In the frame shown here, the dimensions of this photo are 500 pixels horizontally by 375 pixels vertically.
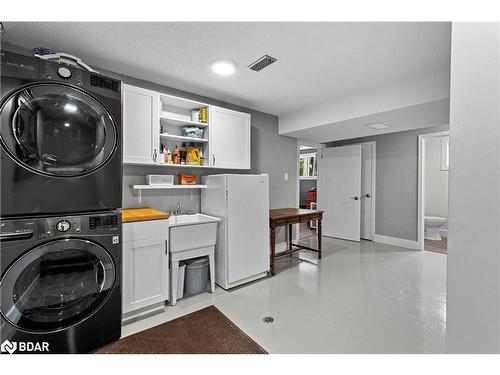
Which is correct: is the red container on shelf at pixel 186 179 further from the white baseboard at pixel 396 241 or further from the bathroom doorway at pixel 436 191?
the bathroom doorway at pixel 436 191

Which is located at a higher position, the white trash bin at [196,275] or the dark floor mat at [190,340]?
the white trash bin at [196,275]

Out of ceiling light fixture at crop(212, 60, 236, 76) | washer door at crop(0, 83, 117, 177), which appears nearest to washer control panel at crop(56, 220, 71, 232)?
washer door at crop(0, 83, 117, 177)

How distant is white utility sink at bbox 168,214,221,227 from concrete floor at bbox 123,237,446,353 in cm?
81

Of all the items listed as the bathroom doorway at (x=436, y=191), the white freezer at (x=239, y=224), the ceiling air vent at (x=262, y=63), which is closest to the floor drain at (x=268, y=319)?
the white freezer at (x=239, y=224)

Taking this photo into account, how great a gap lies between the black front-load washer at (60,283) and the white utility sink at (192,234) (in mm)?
583

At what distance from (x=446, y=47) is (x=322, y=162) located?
3.35 m

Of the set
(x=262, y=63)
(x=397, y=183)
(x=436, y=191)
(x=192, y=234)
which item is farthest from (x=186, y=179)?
(x=436, y=191)

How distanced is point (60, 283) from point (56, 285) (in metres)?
0.02

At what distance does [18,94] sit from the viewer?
1332mm

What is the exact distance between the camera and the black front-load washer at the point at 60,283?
1296mm

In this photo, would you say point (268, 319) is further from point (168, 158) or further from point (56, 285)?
point (168, 158)

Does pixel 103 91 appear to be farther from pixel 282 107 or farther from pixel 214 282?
pixel 282 107

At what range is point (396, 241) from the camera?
14.1 feet
